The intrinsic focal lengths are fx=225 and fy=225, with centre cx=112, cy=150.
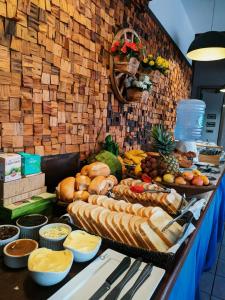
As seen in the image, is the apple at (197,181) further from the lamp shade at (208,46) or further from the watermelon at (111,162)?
the lamp shade at (208,46)

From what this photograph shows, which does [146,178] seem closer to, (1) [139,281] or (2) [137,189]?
(2) [137,189]

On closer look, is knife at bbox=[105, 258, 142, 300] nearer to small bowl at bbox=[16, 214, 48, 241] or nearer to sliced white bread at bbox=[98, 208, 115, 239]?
sliced white bread at bbox=[98, 208, 115, 239]

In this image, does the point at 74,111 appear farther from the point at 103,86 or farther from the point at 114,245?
the point at 114,245

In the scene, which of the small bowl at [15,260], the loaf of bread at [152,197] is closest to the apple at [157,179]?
the loaf of bread at [152,197]

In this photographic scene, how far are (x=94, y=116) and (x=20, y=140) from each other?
0.64 m

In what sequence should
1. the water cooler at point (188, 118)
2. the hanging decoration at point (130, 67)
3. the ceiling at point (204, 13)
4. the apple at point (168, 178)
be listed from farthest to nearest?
the water cooler at point (188, 118)
the ceiling at point (204, 13)
the hanging decoration at point (130, 67)
the apple at point (168, 178)

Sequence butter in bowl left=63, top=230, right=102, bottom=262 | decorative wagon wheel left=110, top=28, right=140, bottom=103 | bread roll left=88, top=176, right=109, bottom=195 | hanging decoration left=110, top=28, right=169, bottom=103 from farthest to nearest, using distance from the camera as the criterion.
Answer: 1. decorative wagon wheel left=110, top=28, right=140, bottom=103
2. hanging decoration left=110, top=28, right=169, bottom=103
3. bread roll left=88, top=176, right=109, bottom=195
4. butter in bowl left=63, top=230, right=102, bottom=262

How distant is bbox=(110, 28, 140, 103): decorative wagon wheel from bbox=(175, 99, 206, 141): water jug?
74.8 inches

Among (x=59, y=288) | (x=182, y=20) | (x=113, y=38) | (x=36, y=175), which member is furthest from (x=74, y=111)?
(x=182, y=20)

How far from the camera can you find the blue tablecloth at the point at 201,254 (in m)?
0.82

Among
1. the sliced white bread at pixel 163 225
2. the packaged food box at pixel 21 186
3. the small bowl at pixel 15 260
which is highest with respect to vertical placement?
the packaged food box at pixel 21 186

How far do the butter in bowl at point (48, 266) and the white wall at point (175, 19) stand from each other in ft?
7.82

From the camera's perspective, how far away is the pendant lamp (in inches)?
84.4

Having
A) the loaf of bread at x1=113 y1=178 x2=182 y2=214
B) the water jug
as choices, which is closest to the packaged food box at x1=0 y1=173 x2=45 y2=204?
the loaf of bread at x1=113 y1=178 x2=182 y2=214
